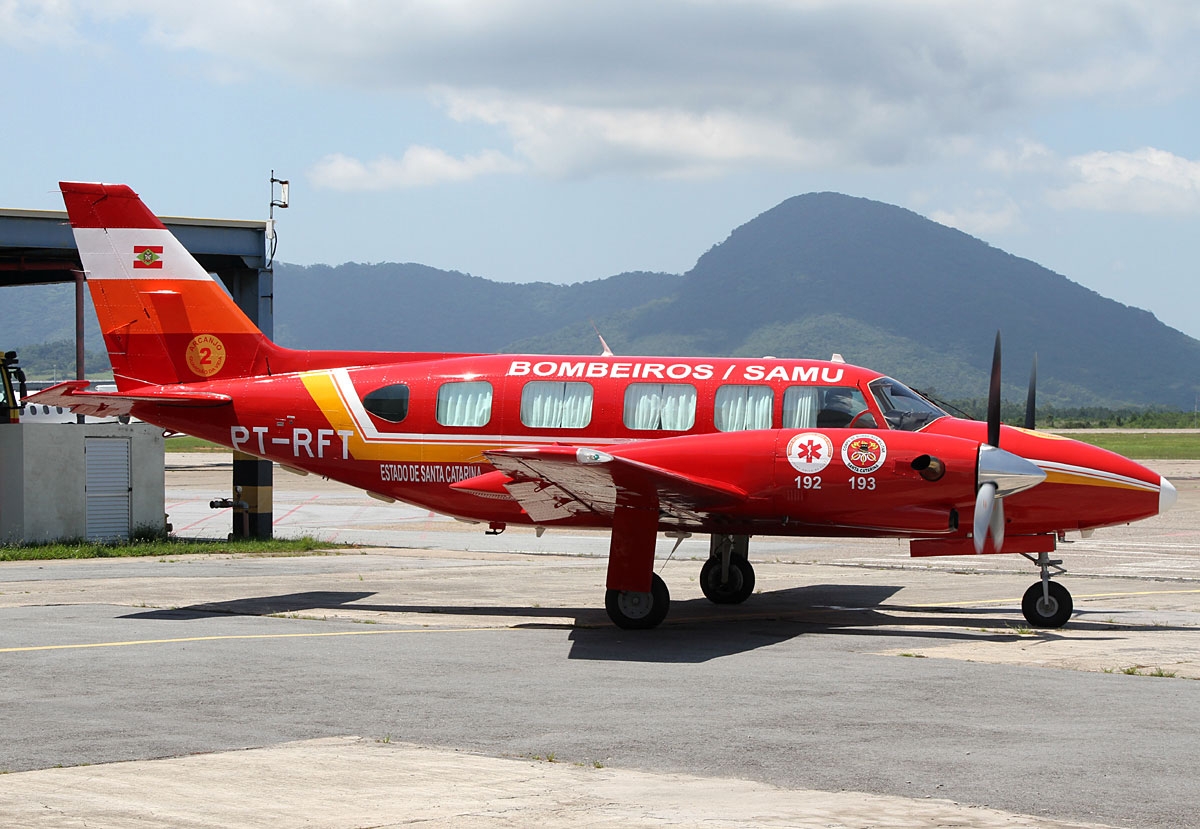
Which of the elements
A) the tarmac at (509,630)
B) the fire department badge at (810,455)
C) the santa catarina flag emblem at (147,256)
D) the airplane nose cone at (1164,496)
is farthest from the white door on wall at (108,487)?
the airplane nose cone at (1164,496)

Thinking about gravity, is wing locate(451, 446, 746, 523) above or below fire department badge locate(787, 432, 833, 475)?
below

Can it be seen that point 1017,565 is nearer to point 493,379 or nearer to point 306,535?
point 493,379

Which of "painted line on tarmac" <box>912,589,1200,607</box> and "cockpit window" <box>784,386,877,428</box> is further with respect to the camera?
"painted line on tarmac" <box>912,589,1200,607</box>

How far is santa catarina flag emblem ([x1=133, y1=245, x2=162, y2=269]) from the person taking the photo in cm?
1900

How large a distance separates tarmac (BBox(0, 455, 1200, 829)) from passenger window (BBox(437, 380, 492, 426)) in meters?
2.43

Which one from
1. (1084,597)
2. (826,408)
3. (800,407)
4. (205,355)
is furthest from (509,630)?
(1084,597)

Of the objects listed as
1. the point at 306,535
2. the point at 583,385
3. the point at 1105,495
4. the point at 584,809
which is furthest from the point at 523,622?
the point at 306,535

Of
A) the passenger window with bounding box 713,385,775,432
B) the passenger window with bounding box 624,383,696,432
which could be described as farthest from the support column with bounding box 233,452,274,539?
the passenger window with bounding box 713,385,775,432

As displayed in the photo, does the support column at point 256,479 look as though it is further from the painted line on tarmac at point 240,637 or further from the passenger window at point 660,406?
the painted line on tarmac at point 240,637

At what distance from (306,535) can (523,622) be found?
13607 mm

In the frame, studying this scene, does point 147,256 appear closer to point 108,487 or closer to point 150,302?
point 150,302

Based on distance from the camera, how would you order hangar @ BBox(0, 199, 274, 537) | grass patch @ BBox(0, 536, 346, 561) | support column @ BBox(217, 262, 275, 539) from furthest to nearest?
1. support column @ BBox(217, 262, 275, 539)
2. hangar @ BBox(0, 199, 274, 537)
3. grass patch @ BBox(0, 536, 346, 561)

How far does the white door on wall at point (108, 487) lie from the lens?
2420 cm

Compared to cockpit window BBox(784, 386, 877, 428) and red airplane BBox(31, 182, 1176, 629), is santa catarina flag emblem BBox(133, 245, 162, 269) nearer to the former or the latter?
red airplane BBox(31, 182, 1176, 629)
